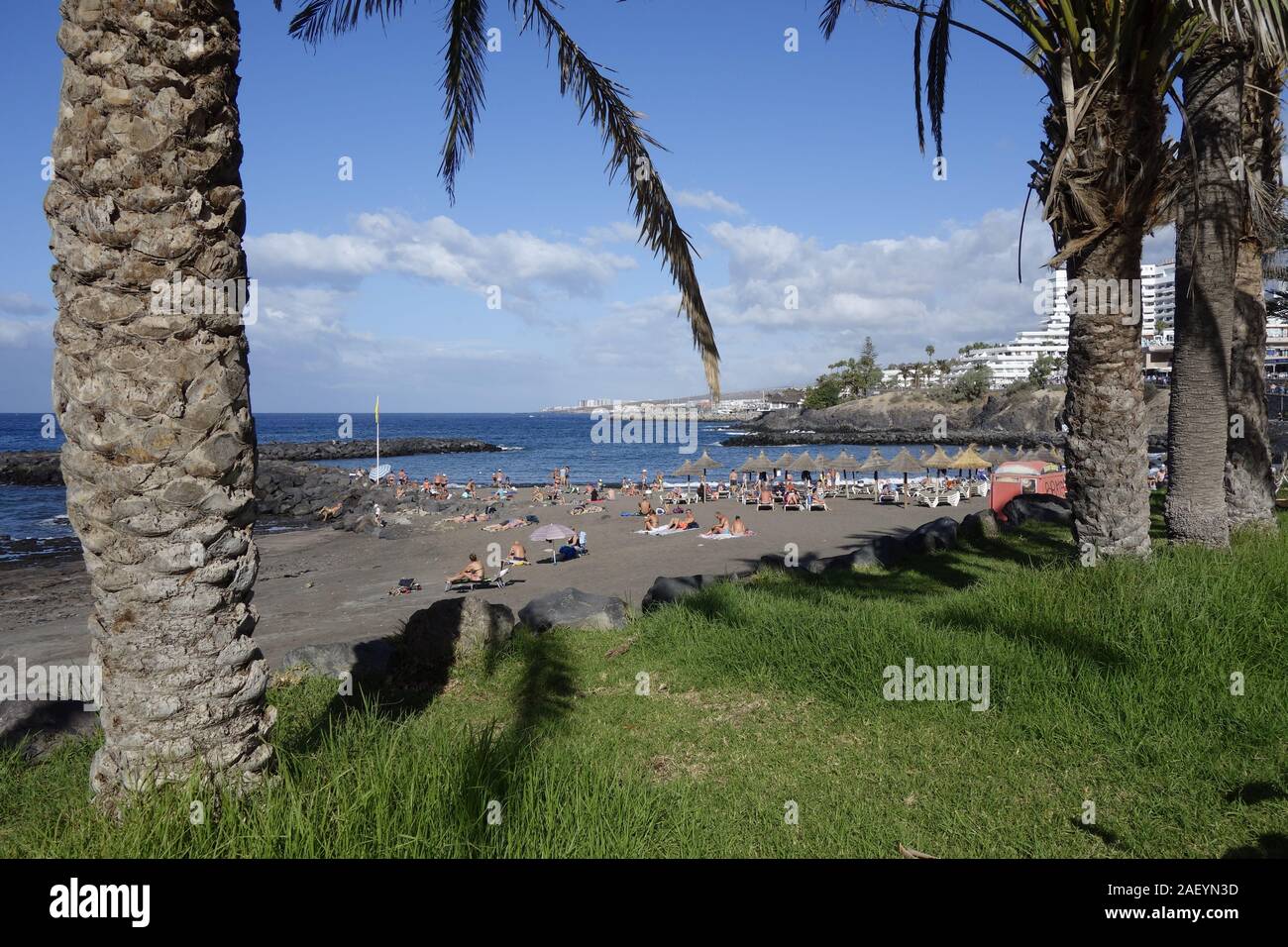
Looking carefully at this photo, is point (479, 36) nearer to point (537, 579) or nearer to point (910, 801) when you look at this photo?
point (910, 801)

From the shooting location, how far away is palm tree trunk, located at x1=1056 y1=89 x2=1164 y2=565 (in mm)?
6395

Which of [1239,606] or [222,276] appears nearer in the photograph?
[222,276]

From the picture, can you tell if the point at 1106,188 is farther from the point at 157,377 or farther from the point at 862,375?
the point at 862,375

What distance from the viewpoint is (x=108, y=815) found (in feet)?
9.55

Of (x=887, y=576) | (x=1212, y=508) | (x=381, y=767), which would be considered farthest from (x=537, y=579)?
(x=381, y=767)

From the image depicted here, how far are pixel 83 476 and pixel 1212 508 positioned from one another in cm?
923

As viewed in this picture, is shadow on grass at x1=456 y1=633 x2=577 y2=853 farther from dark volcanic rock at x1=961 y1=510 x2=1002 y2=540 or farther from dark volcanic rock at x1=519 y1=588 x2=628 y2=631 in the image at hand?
dark volcanic rock at x1=961 y1=510 x2=1002 y2=540

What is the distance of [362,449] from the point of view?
7200cm

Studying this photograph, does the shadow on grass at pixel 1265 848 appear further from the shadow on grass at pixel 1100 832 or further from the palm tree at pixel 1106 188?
the palm tree at pixel 1106 188

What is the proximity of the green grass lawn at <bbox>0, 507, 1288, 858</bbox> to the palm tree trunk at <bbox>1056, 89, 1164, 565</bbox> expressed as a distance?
0.64m

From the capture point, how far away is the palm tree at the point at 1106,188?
6.30 metres

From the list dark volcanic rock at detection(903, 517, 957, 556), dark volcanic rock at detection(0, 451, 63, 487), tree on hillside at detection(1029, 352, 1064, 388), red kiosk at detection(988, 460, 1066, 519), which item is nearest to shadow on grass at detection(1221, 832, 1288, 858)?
dark volcanic rock at detection(903, 517, 957, 556)

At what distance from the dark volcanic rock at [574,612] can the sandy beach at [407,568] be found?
44.3 inches

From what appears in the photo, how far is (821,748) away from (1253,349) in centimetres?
874
